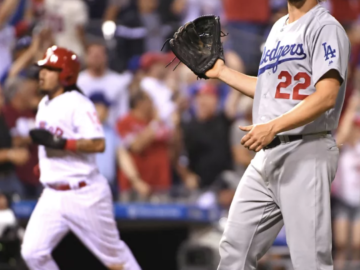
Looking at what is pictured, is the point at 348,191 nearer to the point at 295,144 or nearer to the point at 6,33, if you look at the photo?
the point at 6,33

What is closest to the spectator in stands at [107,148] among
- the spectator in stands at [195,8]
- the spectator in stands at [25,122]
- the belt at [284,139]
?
the spectator in stands at [25,122]

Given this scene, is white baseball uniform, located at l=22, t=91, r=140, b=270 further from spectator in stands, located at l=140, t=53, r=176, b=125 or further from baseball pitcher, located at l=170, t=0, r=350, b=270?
spectator in stands, located at l=140, t=53, r=176, b=125

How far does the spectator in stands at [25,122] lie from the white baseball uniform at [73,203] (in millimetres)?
2305

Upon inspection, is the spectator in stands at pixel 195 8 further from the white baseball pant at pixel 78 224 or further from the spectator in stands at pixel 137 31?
the white baseball pant at pixel 78 224

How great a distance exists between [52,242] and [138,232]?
213 cm

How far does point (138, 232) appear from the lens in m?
7.34

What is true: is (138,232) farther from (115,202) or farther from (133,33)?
(133,33)

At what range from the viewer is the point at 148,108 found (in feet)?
25.7

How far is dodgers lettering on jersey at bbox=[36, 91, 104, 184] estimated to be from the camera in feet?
17.5

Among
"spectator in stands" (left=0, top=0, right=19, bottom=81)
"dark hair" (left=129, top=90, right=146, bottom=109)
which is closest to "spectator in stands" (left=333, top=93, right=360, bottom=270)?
"dark hair" (left=129, top=90, right=146, bottom=109)

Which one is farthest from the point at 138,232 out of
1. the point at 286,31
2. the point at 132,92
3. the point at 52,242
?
the point at 286,31

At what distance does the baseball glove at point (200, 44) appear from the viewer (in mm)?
3943

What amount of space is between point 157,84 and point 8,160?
2123mm

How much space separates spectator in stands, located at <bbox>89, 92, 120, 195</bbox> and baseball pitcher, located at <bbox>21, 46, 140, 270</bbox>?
7.49 ft
